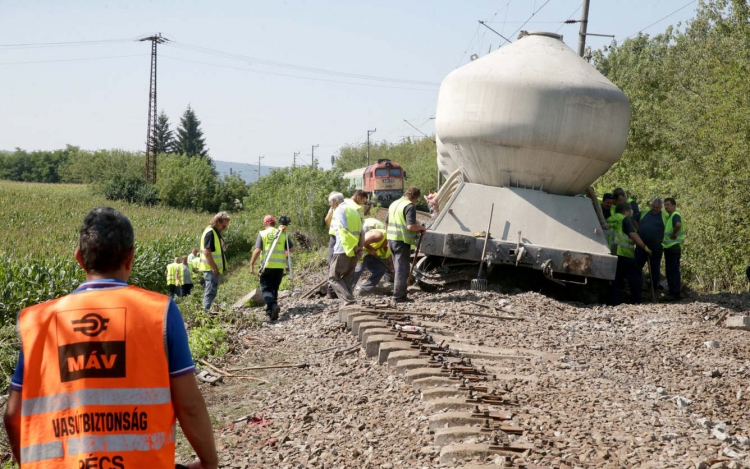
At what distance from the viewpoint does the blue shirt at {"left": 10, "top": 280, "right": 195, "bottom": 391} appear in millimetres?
2479

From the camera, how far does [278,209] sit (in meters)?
27.3

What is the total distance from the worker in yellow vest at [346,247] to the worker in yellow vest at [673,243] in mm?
5322

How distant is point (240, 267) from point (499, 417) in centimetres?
2591

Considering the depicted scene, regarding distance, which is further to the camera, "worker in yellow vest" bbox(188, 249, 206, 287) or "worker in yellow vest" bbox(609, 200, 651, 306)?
"worker in yellow vest" bbox(188, 249, 206, 287)

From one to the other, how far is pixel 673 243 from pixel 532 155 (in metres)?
2.94

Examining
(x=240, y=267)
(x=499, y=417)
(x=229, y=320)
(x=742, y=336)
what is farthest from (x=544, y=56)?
(x=240, y=267)

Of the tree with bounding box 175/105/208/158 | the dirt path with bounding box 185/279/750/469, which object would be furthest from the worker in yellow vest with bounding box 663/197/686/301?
the tree with bounding box 175/105/208/158

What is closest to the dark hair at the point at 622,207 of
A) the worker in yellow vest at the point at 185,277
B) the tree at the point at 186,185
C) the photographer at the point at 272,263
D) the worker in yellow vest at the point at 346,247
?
the worker in yellow vest at the point at 346,247

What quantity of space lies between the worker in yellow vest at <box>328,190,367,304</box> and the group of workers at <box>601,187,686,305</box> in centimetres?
407

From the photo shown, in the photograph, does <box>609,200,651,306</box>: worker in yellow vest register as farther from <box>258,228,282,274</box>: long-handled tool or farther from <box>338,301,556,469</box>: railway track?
<box>258,228,282,274</box>: long-handled tool

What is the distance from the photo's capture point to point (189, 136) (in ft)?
310

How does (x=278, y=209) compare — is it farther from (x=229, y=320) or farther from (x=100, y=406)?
(x=100, y=406)

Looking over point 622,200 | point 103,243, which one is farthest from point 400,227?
point 103,243

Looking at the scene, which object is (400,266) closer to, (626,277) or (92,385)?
(626,277)
